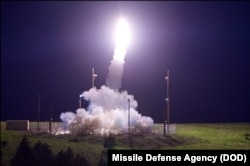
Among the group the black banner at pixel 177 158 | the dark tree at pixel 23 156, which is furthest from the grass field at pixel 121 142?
the black banner at pixel 177 158

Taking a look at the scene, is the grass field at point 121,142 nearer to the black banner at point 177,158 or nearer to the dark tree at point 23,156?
the dark tree at point 23,156

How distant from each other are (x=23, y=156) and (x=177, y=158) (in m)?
24.2

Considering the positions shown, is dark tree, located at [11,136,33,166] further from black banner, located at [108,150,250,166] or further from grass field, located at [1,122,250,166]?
black banner, located at [108,150,250,166]

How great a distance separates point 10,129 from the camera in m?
92.5

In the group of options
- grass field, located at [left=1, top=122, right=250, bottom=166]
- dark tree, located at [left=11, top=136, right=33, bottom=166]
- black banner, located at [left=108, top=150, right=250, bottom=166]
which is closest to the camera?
black banner, located at [left=108, top=150, right=250, bottom=166]

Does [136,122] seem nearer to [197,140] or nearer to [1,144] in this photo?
[197,140]

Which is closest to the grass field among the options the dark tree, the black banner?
the dark tree

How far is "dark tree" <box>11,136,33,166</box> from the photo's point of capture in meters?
62.0

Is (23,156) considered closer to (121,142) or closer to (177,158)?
(121,142)

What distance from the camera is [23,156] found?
208ft

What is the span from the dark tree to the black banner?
19064mm

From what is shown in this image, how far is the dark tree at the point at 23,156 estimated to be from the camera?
203 ft

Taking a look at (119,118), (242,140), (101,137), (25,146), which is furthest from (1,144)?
(242,140)

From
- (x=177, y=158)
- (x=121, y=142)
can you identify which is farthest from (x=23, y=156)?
(x=177, y=158)
